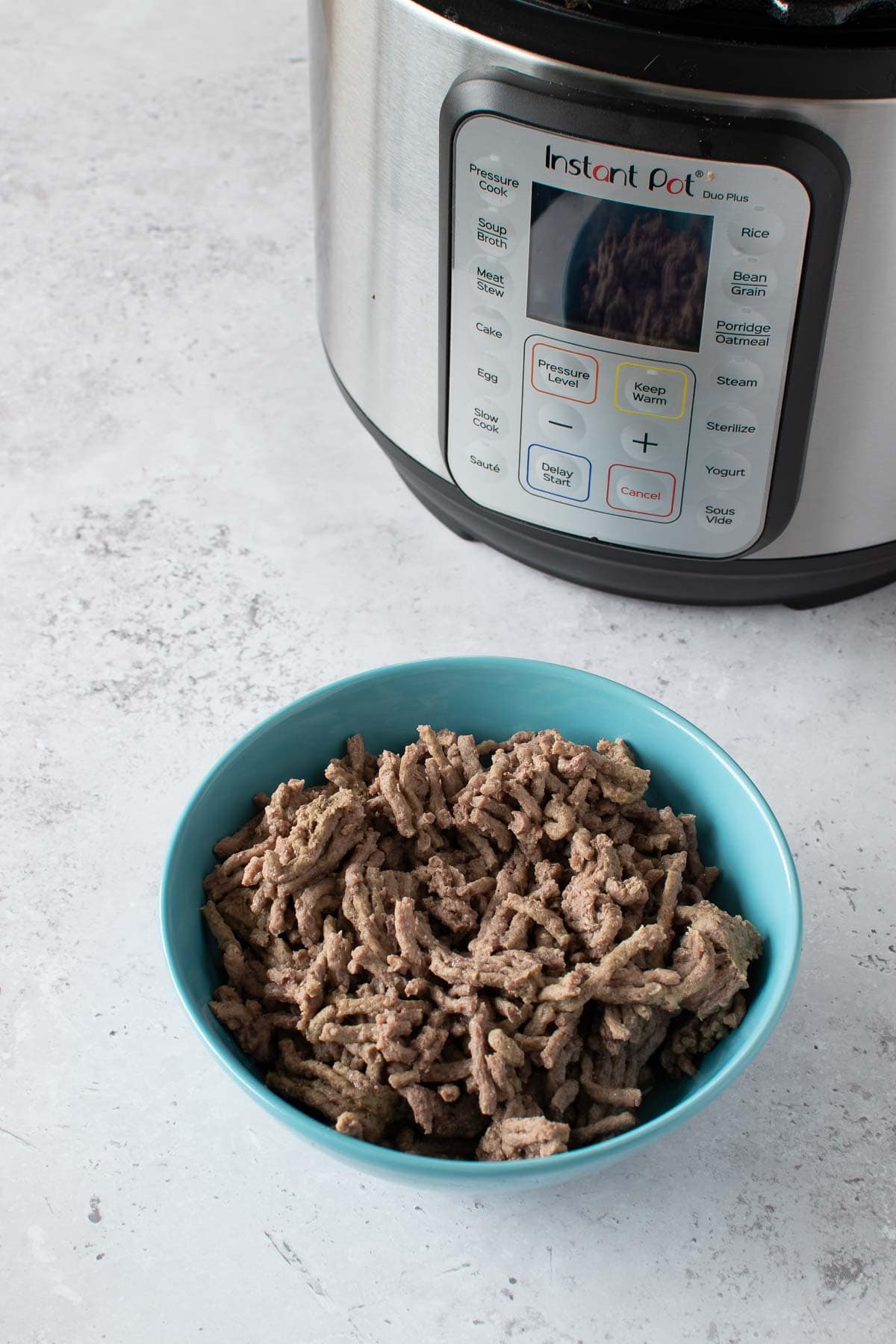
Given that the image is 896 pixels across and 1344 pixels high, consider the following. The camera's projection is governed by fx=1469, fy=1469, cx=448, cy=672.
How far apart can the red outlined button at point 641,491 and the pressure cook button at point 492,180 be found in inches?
6.6

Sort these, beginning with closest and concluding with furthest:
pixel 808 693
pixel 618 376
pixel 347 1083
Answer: pixel 347 1083, pixel 618 376, pixel 808 693

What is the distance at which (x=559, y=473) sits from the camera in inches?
34.8

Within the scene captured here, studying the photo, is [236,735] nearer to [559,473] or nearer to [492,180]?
[559,473]

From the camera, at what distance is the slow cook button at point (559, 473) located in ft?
2.87

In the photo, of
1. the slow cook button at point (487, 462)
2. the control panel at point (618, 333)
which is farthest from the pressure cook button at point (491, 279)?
the slow cook button at point (487, 462)

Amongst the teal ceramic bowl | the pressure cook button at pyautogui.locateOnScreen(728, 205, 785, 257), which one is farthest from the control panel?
the teal ceramic bowl

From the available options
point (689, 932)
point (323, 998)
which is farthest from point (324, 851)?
point (689, 932)

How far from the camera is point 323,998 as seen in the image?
694 millimetres

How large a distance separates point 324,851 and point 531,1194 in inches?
7.9

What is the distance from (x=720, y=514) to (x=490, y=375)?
16 cm

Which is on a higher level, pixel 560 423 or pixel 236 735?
pixel 560 423

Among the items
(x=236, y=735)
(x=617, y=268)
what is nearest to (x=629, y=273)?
(x=617, y=268)

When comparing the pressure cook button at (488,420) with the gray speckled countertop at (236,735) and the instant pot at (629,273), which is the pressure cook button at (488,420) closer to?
the instant pot at (629,273)

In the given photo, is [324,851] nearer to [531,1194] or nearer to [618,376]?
[531,1194]
